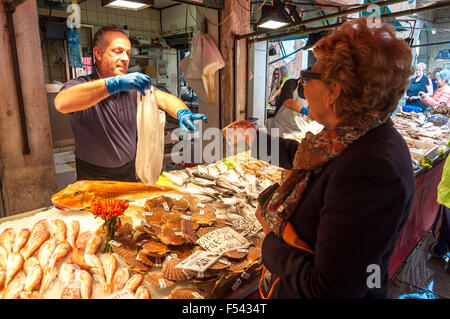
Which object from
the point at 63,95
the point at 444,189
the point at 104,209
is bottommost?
the point at 444,189

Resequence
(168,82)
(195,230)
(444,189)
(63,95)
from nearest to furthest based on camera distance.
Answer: (195,230)
(63,95)
(444,189)
(168,82)

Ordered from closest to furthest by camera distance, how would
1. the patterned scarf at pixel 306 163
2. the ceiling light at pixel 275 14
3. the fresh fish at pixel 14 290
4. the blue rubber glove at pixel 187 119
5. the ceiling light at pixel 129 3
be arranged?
the patterned scarf at pixel 306 163
the fresh fish at pixel 14 290
the blue rubber glove at pixel 187 119
the ceiling light at pixel 129 3
the ceiling light at pixel 275 14

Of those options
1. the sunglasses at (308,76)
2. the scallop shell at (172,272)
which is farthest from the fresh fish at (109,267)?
the sunglasses at (308,76)

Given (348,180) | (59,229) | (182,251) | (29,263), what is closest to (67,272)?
(29,263)

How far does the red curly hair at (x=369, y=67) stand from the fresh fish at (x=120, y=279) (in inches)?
46.8

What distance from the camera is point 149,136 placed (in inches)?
82.7

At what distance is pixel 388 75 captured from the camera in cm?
92

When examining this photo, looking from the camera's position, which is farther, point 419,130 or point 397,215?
point 419,130

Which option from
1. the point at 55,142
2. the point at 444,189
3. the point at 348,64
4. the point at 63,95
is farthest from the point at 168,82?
the point at 348,64

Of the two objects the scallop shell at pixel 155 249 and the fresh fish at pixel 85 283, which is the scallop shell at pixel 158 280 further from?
the fresh fish at pixel 85 283

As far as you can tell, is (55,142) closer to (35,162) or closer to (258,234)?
(35,162)

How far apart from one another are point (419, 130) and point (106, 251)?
5.22m

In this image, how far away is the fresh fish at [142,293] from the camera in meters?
1.30

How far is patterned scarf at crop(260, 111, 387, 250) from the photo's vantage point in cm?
97
